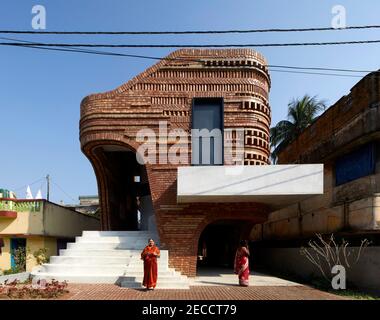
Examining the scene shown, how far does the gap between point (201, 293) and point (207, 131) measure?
228 inches

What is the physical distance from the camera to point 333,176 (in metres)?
14.7

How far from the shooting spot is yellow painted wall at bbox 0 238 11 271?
49.4 feet

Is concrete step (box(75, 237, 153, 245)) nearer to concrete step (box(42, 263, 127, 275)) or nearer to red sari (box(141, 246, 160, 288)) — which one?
concrete step (box(42, 263, 127, 275))

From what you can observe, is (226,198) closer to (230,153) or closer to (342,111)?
(230,153)

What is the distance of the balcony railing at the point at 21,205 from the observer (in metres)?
15.4

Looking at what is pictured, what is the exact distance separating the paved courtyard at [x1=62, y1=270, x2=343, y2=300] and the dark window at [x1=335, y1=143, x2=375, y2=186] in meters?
4.63

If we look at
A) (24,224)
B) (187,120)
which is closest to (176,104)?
(187,120)

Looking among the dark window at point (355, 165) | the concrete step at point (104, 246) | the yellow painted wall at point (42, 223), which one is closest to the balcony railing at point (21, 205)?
the yellow painted wall at point (42, 223)

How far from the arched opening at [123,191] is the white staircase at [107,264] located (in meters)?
2.30

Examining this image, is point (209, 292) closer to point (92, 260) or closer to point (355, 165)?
point (92, 260)

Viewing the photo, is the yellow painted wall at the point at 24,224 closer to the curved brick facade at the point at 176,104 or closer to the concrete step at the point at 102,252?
the concrete step at the point at 102,252

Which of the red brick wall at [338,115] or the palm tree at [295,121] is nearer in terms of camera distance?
the red brick wall at [338,115]

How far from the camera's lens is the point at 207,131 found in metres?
13.1
